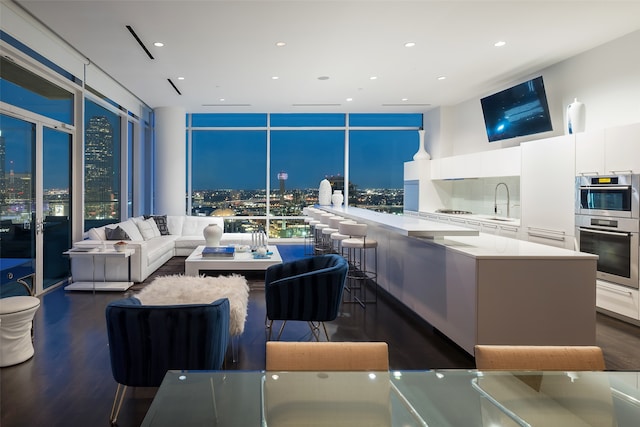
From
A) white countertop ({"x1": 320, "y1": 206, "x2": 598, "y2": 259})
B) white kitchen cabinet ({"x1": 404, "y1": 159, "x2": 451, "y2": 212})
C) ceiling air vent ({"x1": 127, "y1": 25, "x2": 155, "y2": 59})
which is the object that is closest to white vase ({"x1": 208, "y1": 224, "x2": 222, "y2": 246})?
ceiling air vent ({"x1": 127, "y1": 25, "x2": 155, "y2": 59})

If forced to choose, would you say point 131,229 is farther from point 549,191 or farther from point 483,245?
point 549,191

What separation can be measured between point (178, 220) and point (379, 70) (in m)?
4.87

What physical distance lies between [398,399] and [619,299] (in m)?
4.12

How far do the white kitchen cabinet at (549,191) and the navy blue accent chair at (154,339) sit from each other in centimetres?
448

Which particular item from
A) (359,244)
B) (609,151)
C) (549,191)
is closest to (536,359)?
(359,244)

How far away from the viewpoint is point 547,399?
1323mm

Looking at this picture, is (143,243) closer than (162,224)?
Yes

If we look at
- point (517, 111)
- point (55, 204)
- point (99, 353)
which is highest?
point (517, 111)

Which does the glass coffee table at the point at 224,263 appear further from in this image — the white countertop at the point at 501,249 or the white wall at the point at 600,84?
the white wall at the point at 600,84

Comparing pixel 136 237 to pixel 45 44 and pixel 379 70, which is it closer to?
pixel 45 44

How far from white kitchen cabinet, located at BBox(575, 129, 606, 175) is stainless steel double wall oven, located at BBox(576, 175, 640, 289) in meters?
0.09

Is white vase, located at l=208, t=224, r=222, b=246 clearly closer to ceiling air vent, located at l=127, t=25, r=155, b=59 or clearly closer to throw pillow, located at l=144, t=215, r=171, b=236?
throw pillow, located at l=144, t=215, r=171, b=236

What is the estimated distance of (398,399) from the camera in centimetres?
130

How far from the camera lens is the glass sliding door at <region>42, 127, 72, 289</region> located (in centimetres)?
520
